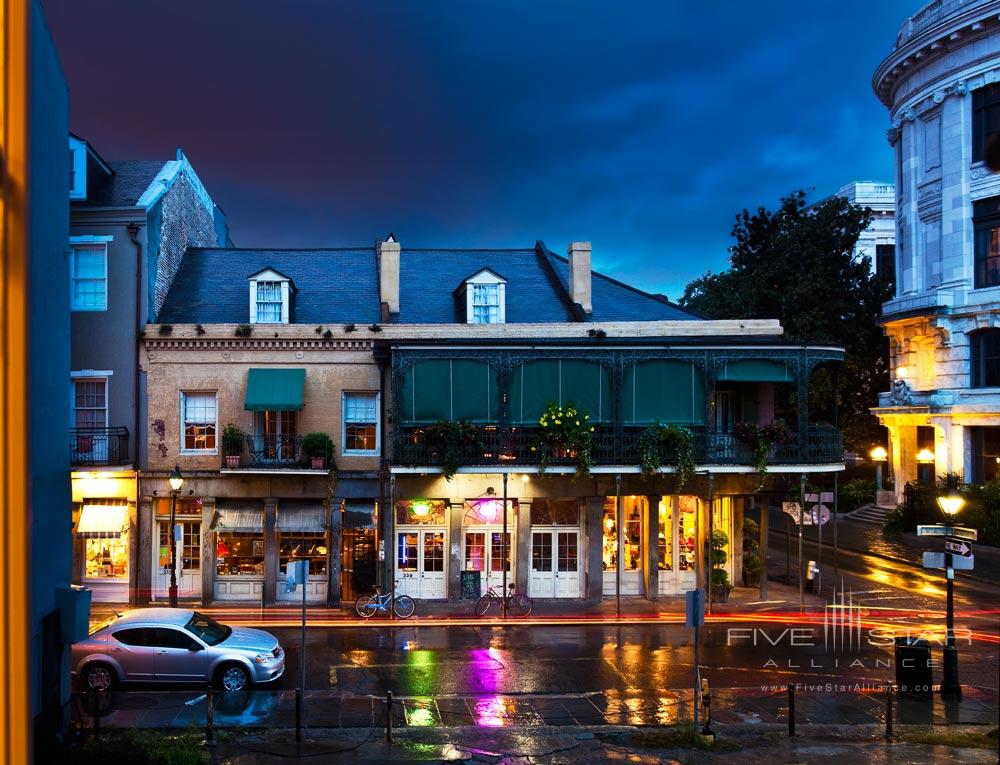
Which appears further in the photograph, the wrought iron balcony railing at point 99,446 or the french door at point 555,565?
the french door at point 555,565

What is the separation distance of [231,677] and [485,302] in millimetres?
13959

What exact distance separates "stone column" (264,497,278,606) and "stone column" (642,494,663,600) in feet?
36.6

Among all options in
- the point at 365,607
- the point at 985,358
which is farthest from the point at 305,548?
the point at 985,358

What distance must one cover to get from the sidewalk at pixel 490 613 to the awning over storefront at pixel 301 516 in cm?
230

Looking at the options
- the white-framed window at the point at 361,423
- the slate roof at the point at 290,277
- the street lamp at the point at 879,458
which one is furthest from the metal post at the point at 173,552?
the street lamp at the point at 879,458

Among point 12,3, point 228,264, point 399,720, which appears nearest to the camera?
point 12,3

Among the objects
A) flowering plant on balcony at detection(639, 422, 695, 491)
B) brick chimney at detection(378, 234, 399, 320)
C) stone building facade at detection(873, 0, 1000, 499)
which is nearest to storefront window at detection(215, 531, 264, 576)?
brick chimney at detection(378, 234, 399, 320)

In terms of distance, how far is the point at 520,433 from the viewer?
23.2 m

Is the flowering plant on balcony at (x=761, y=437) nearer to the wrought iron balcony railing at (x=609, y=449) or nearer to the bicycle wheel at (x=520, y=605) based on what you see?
the wrought iron balcony railing at (x=609, y=449)

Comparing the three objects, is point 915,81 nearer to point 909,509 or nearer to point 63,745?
point 909,509

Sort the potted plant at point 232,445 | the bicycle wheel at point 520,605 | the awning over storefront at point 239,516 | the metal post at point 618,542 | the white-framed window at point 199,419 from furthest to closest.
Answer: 1. the white-framed window at point 199,419
2. the awning over storefront at point 239,516
3. the potted plant at point 232,445
4. the bicycle wheel at point 520,605
5. the metal post at point 618,542

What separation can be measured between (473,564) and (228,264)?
1349 cm

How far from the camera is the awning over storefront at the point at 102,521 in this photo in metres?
23.5

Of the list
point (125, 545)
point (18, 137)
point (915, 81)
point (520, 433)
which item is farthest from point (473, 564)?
point (915, 81)
